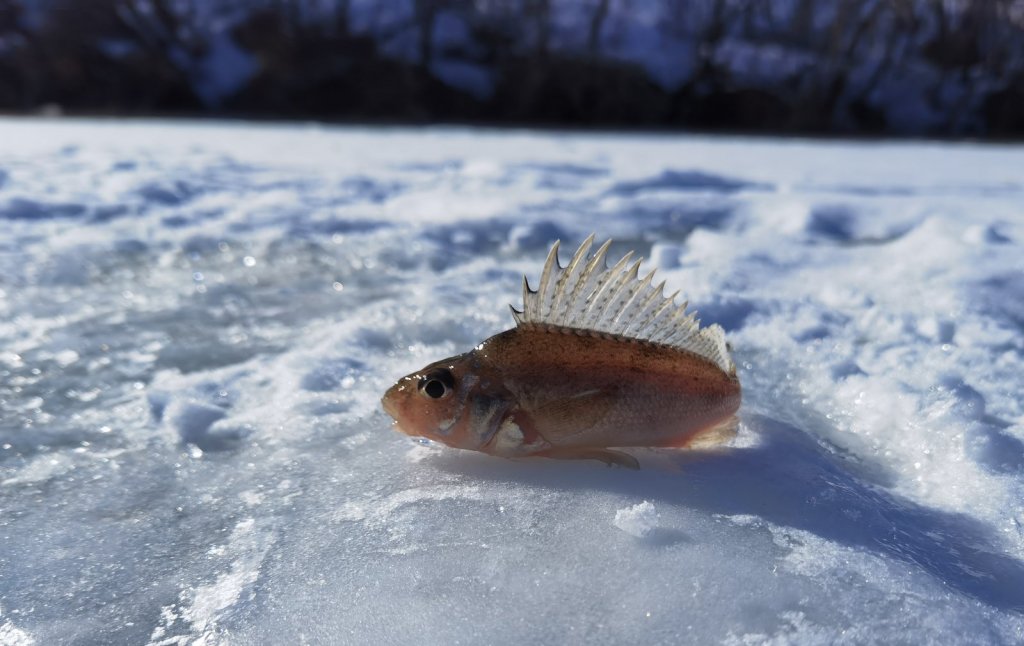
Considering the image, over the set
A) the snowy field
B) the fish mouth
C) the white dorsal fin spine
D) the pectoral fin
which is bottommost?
the snowy field

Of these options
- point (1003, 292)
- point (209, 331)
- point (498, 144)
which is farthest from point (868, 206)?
point (498, 144)

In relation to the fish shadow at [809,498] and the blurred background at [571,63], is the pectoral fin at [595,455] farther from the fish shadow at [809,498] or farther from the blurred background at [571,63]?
the blurred background at [571,63]

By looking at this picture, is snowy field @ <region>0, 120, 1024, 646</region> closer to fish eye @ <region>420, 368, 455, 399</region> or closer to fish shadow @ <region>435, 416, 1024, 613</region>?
fish shadow @ <region>435, 416, 1024, 613</region>

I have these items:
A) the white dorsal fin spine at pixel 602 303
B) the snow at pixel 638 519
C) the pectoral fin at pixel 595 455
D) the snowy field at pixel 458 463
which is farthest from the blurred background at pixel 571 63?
the snow at pixel 638 519

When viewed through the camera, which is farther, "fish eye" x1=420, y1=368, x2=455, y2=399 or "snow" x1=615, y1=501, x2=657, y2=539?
"fish eye" x1=420, y1=368, x2=455, y2=399

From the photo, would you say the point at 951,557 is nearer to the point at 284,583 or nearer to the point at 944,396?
the point at 944,396

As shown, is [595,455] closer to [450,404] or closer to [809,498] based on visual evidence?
[450,404]


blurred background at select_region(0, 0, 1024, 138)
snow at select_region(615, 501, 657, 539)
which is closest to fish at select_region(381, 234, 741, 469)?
snow at select_region(615, 501, 657, 539)
